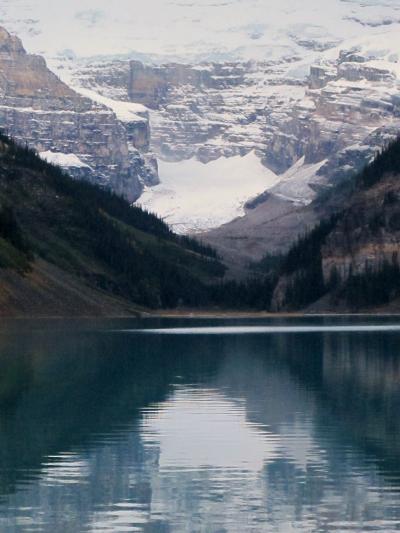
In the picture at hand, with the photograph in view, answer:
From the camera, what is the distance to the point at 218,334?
199000mm

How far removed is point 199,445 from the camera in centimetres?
7644

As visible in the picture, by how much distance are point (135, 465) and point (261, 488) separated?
22.8 ft

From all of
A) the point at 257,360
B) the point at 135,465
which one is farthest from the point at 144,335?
the point at 135,465

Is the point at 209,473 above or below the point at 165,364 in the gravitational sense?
above

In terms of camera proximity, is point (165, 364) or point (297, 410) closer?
point (297, 410)

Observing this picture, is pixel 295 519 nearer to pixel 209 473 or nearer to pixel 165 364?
pixel 209 473

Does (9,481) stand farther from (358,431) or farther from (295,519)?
(358,431)

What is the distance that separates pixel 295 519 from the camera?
58.2m

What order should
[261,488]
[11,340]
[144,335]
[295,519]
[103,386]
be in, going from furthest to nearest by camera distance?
[144,335], [11,340], [103,386], [261,488], [295,519]

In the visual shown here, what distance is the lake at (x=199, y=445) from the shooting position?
5938 centimetres

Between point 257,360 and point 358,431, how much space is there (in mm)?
53062

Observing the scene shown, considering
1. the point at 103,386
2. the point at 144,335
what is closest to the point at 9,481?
the point at 103,386

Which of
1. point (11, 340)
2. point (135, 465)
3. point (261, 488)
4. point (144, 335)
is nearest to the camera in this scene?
point (261, 488)

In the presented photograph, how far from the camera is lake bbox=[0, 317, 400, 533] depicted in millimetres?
59375
